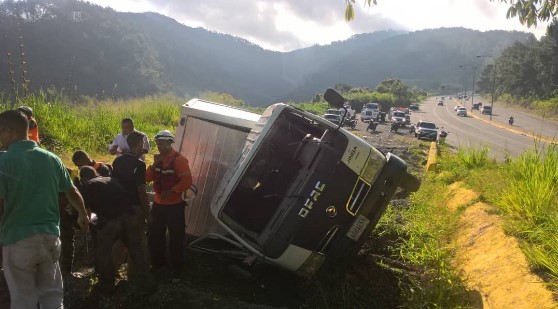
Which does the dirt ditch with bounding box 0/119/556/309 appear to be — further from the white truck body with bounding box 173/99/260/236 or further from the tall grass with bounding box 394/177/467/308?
the white truck body with bounding box 173/99/260/236

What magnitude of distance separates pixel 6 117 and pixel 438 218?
603 centimetres

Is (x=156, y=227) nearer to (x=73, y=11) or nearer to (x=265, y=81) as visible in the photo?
(x=73, y=11)

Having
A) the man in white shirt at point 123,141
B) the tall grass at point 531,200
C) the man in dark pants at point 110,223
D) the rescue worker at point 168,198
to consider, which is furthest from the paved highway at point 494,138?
the man in white shirt at point 123,141

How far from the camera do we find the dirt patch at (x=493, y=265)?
13.5ft

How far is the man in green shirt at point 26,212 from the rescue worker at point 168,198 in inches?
63.7

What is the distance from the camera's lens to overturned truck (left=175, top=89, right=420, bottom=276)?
4754 millimetres

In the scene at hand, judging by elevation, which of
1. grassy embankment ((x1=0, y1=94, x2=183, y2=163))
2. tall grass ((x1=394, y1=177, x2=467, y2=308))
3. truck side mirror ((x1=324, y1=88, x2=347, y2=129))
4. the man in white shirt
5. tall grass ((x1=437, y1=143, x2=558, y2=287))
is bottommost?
grassy embankment ((x1=0, y1=94, x2=183, y2=163))

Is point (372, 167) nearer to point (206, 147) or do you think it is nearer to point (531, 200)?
point (531, 200)

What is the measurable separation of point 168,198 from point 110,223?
0.77 meters

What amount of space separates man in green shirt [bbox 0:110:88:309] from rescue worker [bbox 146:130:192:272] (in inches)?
63.7

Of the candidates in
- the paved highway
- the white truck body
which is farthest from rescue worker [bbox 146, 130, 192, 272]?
the paved highway

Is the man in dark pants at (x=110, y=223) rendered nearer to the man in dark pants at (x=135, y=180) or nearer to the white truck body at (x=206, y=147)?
the man in dark pants at (x=135, y=180)

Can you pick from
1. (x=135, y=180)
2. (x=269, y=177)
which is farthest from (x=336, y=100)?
(x=135, y=180)

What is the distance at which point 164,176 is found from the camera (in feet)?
16.4
